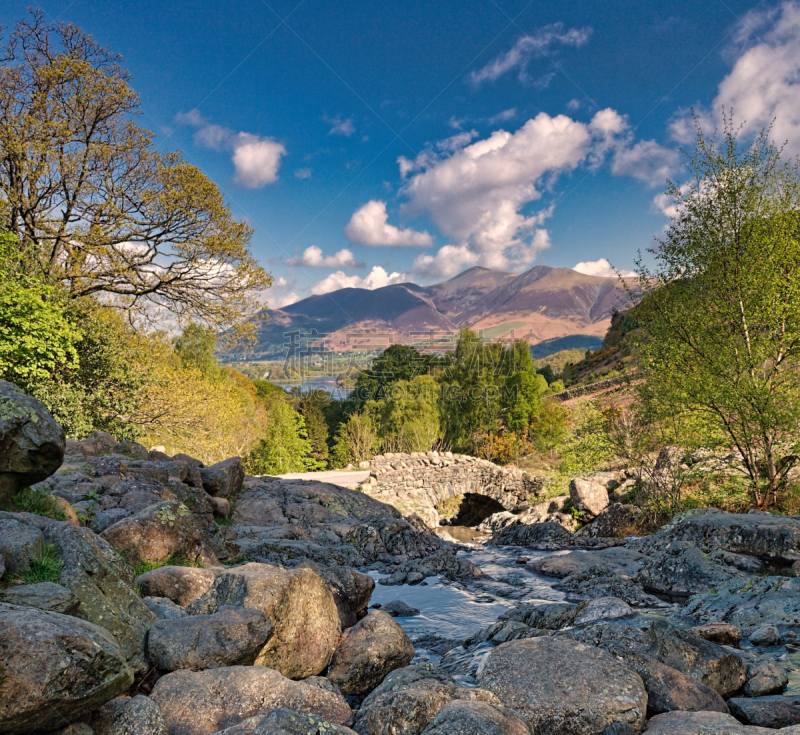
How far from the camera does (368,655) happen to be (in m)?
6.66

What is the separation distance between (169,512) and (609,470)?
86.8 ft

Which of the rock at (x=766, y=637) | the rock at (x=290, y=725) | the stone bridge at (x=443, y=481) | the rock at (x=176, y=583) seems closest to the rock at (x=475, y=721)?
the rock at (x=290, y=725)

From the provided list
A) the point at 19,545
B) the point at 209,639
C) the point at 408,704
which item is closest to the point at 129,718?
the point at 209,639

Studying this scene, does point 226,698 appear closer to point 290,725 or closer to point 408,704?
point 290,725

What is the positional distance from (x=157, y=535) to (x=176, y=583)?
1269mm

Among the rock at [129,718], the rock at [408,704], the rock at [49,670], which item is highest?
the rock at [49,670]

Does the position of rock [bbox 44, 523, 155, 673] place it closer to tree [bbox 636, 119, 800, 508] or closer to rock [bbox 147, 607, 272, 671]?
rock [bbox 147, 607, 272, 671]

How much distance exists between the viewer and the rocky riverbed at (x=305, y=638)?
3842mm

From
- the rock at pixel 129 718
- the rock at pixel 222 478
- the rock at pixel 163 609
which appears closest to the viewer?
the rock at pixel 129 718

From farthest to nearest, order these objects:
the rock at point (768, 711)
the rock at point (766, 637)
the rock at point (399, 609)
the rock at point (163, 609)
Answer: the rock at point (399, 609) < the rock at point (766, 637) < the rock at point (163, 609) < the rock at point (768, 711)

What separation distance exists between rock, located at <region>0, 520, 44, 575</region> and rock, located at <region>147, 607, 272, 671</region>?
1441mm

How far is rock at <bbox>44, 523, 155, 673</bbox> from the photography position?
4715 millimetres

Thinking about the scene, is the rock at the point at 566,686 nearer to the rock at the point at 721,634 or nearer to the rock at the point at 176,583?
the rock at the point at 721,634

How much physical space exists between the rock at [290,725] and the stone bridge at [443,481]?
27191 millimetres
